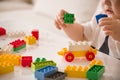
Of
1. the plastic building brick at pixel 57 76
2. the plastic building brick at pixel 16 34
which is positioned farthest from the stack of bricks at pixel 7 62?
the plastic building brick at pixel 16 34

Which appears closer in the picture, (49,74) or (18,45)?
(49,74)

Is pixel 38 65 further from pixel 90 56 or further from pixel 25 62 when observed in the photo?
pixel 90 56

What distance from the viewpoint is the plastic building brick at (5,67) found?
0.62 meters

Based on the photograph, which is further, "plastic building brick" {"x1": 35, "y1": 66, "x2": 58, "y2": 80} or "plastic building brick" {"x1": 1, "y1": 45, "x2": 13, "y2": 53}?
"plastic building brick" {"x1": 1, "y1": 45, "x2": 13, "y2": 53}

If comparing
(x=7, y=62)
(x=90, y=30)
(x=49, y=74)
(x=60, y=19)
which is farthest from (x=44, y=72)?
(x=90, y=30)

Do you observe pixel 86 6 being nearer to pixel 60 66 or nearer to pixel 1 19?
pixel 1 19

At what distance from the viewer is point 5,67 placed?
0.63 meters

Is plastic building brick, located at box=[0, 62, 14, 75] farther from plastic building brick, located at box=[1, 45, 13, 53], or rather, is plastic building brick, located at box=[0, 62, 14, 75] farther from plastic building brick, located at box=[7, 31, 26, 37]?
plastic building brick, located at box=[7, 31, 26, 37]

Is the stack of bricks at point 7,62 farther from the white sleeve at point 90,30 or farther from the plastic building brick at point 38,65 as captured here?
the white sleeve at point 90,30

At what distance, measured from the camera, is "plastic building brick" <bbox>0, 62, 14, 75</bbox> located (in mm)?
625

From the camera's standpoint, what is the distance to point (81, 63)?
28.0 inches

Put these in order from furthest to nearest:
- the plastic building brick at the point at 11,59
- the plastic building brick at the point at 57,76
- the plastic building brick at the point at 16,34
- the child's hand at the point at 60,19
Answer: the plastic building brick at the point at 16,34
the child's hand at the point at 60,19
the plastic building brick at the point at 11,59
the plastic building brick at the point at 57,76

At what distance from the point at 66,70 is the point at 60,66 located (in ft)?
0.20

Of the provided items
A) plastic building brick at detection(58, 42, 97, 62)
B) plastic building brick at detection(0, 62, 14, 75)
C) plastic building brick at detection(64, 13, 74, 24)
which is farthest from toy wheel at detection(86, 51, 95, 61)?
plastic building brick at detection(0, 62, 14, 75)
